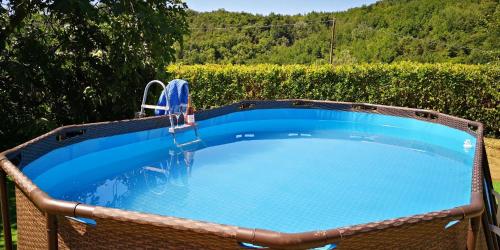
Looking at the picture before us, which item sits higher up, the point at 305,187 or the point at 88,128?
the point at 88,128

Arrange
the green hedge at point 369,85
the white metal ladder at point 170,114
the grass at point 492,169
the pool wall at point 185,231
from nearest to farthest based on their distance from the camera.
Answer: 1. the pool wall at point 185,231
2. the grass at point 492,169
3. the white metal ladder at point 170,114
4. the green hedge at point 369,85

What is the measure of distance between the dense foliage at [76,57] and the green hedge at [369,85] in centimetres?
205

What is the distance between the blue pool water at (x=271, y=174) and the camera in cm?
541

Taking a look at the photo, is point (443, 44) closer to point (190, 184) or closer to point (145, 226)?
point (190, 184)

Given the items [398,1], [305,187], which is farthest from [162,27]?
[398,1]

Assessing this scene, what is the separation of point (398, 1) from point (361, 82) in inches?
1337

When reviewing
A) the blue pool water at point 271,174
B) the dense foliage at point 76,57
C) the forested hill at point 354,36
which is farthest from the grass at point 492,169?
the forested hill at point 354,36

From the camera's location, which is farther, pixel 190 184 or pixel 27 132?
pixel 27 132

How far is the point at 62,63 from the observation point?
8.37m

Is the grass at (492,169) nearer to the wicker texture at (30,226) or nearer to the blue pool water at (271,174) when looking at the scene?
the blue pool water at (271,174)

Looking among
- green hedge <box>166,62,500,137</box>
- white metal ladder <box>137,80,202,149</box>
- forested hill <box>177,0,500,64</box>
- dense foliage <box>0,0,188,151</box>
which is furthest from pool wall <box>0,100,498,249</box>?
forested hill <box>177,0,500,64</box>

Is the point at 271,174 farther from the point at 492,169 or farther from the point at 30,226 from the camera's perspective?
the point at 492,169

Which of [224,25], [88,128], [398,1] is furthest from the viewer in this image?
[224,25]

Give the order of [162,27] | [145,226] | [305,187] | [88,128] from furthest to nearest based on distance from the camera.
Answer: [162,27], [88,128], [305,187], [145,226]
